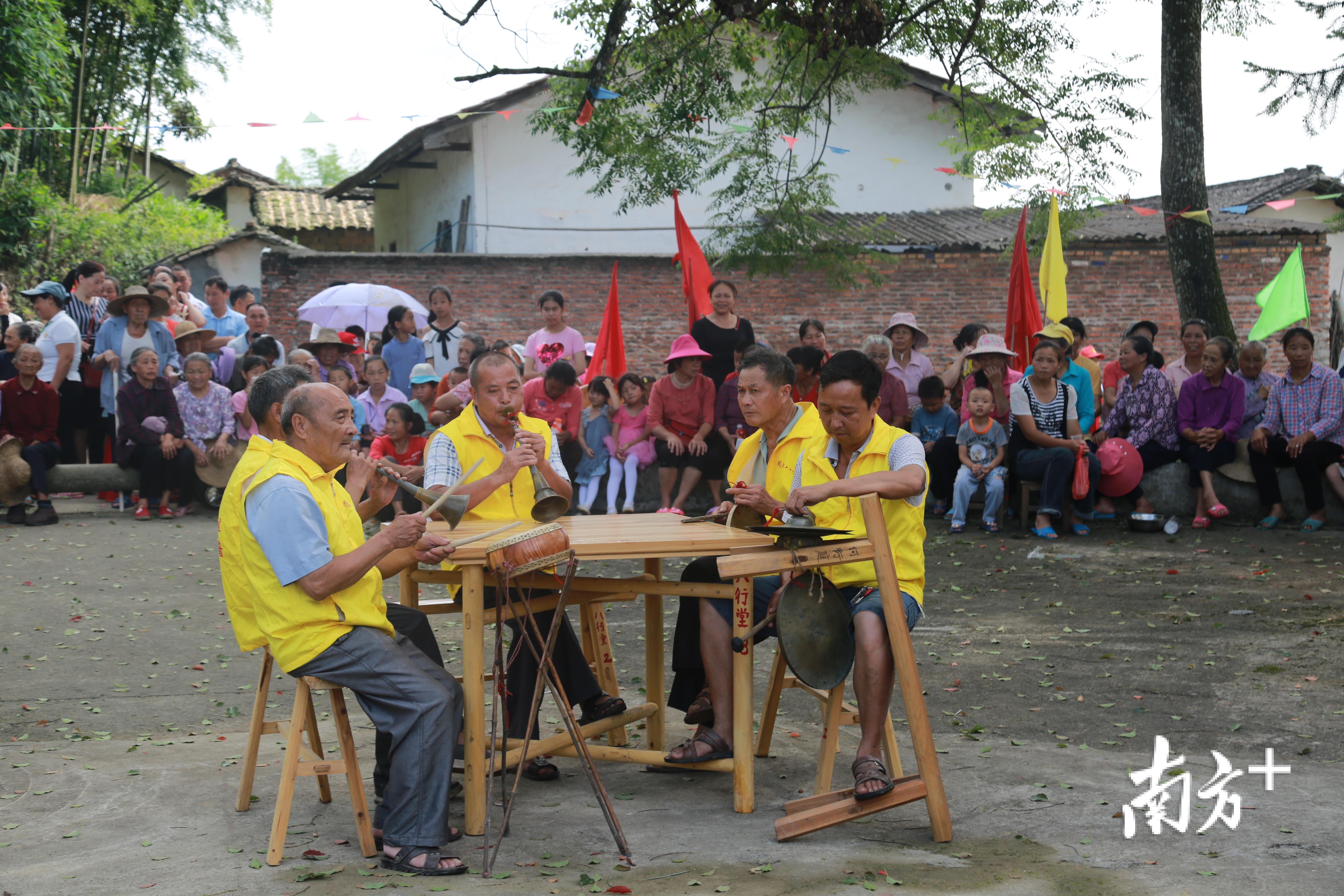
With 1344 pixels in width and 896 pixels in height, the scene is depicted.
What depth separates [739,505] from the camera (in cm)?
450

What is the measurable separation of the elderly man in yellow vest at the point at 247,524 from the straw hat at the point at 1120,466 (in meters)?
7.15

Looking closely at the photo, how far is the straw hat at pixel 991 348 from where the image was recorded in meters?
10.2

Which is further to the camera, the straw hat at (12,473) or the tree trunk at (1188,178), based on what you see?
the tree trunk at (1188,178)

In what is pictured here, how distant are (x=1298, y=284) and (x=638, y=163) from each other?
7591 millimetres

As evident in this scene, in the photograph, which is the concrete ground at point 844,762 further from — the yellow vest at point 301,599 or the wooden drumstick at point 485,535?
the wooden drumstick at point 485,535

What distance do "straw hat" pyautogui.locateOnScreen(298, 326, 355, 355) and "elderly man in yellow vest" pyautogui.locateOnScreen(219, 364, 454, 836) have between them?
6839mm

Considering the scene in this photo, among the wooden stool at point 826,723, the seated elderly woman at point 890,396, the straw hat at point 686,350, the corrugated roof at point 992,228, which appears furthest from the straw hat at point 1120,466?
the corrugated roof at point 992,228

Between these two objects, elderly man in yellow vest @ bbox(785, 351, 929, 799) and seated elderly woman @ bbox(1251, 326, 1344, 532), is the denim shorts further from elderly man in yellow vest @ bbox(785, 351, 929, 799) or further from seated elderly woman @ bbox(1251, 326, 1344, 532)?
seated elderly woman @ bbox(1251, 326, 1344, 532)

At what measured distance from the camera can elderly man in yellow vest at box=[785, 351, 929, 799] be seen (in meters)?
4.04

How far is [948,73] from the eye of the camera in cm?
1080

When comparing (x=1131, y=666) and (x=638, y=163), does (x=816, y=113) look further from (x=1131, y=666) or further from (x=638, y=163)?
(x=1131, y=666)

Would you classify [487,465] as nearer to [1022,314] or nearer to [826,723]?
[826,723]

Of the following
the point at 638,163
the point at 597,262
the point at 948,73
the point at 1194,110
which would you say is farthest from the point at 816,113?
the point at 597,262

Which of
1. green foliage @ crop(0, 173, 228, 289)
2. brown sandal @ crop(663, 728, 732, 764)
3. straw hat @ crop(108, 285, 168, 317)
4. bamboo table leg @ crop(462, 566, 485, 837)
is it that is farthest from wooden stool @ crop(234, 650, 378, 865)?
green foliage @ crop(0, 173, 228, 289)
